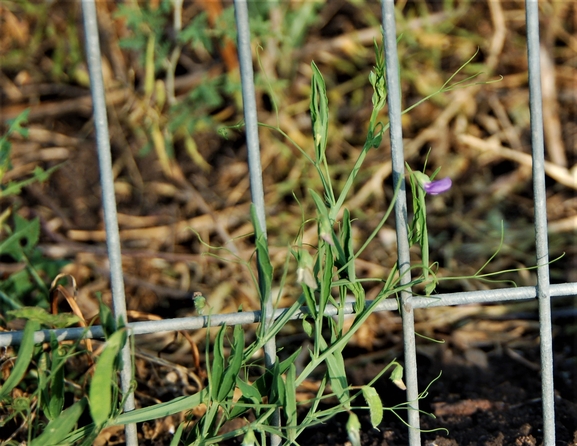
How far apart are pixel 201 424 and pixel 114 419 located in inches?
4.7

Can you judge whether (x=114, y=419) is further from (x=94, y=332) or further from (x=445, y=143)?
(x=445, y=143)

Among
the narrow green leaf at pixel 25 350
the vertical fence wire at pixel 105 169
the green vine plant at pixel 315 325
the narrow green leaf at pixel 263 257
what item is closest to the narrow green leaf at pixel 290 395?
the green vine plant at pixel 315 325

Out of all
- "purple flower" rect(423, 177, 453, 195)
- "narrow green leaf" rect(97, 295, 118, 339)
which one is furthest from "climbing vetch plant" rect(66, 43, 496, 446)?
"narrow green leaf" rect(97, 295, 118, 339)

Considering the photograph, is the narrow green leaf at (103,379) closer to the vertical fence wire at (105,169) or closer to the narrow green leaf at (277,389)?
the vertical fence wire at (105,169)

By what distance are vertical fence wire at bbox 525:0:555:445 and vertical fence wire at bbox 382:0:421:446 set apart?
182 mm

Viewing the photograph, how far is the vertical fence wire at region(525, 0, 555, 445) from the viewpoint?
1.01 metres

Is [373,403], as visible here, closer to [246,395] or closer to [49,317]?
[246,395]

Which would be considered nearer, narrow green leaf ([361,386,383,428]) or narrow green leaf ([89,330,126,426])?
narrow green leaf ([89,330,126,426])

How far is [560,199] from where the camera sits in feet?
6.98

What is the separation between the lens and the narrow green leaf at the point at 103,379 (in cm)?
87

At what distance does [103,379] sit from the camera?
0.88 meters

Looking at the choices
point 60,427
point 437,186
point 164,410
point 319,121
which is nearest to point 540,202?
point 437,186

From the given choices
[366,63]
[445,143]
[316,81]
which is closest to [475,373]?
[316,81]

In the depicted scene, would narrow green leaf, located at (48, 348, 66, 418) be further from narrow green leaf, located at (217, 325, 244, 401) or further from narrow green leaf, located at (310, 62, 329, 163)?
narrow green leaf, located at (310, 62, 329, 163)
